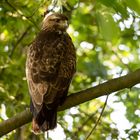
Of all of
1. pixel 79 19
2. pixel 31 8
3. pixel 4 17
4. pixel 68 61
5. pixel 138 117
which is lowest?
pixel 68 61

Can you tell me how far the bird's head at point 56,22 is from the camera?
5.72m

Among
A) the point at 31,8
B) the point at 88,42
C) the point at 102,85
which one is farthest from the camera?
the point at 88,42

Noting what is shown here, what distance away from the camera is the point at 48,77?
480 centimetres

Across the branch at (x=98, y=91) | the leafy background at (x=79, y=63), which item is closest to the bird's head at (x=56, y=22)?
the leafy background at (x=79, y=63)

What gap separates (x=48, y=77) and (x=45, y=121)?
38 centimetres

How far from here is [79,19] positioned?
332 inches

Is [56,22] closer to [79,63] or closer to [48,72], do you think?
[48,72]

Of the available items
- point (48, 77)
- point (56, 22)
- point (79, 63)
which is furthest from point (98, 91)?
point (79, 63)

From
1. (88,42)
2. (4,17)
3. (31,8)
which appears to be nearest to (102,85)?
(4,17)

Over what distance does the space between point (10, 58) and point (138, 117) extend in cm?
197

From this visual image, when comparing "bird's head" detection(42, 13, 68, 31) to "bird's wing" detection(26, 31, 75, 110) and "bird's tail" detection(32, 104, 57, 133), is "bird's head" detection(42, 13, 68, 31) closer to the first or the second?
"bird's wing" detection(26, 31, 75, 110)

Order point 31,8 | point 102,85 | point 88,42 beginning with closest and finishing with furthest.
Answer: point 102,85 < point 31,8 < point 88,42

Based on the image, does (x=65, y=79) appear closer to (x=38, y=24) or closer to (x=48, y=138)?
(x=48, y=138)

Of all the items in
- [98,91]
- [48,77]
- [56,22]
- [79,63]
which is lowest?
[98,91]
